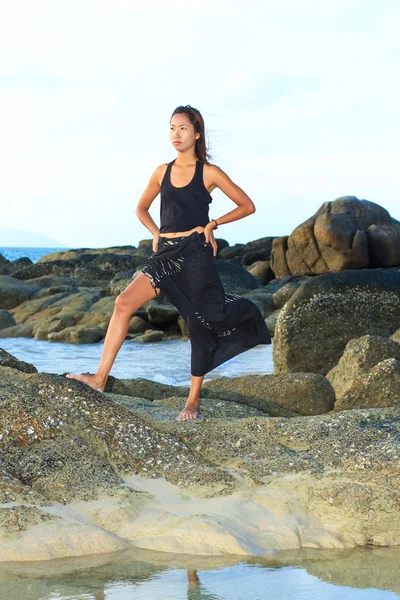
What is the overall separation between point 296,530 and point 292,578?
54 centimetres

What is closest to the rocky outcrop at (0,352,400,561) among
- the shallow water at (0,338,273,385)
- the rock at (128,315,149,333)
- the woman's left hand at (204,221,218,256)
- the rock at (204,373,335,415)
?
the woman's left hand at (204,221,218,256)

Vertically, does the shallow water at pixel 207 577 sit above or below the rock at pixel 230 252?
below

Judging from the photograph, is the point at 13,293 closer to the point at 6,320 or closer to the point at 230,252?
the point at 6,320

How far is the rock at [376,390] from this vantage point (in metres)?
7.38

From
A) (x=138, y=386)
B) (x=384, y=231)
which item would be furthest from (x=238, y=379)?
(x=384, y=231)

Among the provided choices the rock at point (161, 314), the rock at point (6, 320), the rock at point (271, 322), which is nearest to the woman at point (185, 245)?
the rock at point (271, 322)

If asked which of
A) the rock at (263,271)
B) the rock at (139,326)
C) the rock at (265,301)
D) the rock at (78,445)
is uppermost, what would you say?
the rock at (263,271)

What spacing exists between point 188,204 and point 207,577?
8.96 feet

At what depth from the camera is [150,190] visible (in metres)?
5.85

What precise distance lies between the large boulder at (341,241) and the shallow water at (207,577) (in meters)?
22.4

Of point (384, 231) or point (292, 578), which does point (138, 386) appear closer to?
point (292, 578)

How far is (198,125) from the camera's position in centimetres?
565

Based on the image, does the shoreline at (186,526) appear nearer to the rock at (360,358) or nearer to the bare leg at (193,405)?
the bare leg at (193,405)

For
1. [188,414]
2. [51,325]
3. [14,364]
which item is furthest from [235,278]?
[188,414]
